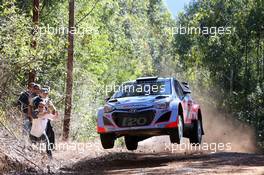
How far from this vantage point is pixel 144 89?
13.5 metres

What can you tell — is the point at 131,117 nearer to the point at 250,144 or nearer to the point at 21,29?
the point at 21,29

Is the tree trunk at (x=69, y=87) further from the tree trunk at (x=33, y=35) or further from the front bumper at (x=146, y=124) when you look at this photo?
the front bumper at (x=146, y=124)

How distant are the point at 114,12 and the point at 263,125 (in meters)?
14.1

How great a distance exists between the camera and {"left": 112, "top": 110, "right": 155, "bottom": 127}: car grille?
1230 centimetres

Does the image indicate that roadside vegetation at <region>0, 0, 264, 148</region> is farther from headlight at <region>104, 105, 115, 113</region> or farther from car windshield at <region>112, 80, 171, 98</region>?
car windshield at <region>112, 80, 171, 98</region>

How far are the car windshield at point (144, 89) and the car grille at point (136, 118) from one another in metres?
1.01

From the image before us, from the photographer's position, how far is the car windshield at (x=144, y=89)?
1328 centimetres

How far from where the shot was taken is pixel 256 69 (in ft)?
134

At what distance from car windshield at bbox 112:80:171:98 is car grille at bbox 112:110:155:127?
101cm

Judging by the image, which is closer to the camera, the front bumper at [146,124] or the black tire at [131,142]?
the front bumper at [146,124]

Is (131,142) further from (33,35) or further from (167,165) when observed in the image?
(33,35)

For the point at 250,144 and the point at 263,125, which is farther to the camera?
the point at 263,125

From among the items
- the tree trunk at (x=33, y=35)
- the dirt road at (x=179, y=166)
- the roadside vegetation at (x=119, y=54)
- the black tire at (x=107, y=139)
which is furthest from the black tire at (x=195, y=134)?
the tree trunk at (x=33, y=35)

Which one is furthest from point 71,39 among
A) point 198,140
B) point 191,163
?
point 191,163
